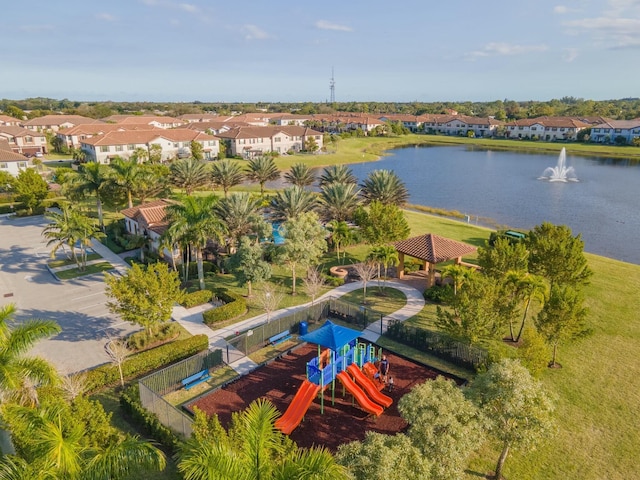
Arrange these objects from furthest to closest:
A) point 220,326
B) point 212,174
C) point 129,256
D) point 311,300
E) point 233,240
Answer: point 212,174
point 129,256
point 233,240
point 311,300
point 220,326

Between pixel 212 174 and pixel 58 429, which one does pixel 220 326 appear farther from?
pixel 212 174

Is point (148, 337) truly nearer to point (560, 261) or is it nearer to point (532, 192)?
point (560, 261)

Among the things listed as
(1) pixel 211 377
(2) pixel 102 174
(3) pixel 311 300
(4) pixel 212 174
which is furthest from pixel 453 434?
(4) pixel 212 174

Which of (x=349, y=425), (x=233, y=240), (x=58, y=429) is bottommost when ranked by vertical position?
(x=349, y=425)

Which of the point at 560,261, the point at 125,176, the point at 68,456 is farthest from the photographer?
the point at 125,176

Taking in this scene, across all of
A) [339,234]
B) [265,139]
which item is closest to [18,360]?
[339,234]

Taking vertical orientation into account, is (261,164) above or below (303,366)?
above

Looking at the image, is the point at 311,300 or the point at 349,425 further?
the point at 311,300

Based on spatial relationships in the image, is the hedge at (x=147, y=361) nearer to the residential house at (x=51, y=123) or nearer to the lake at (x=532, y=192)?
the lake at (x=532, y=192)
